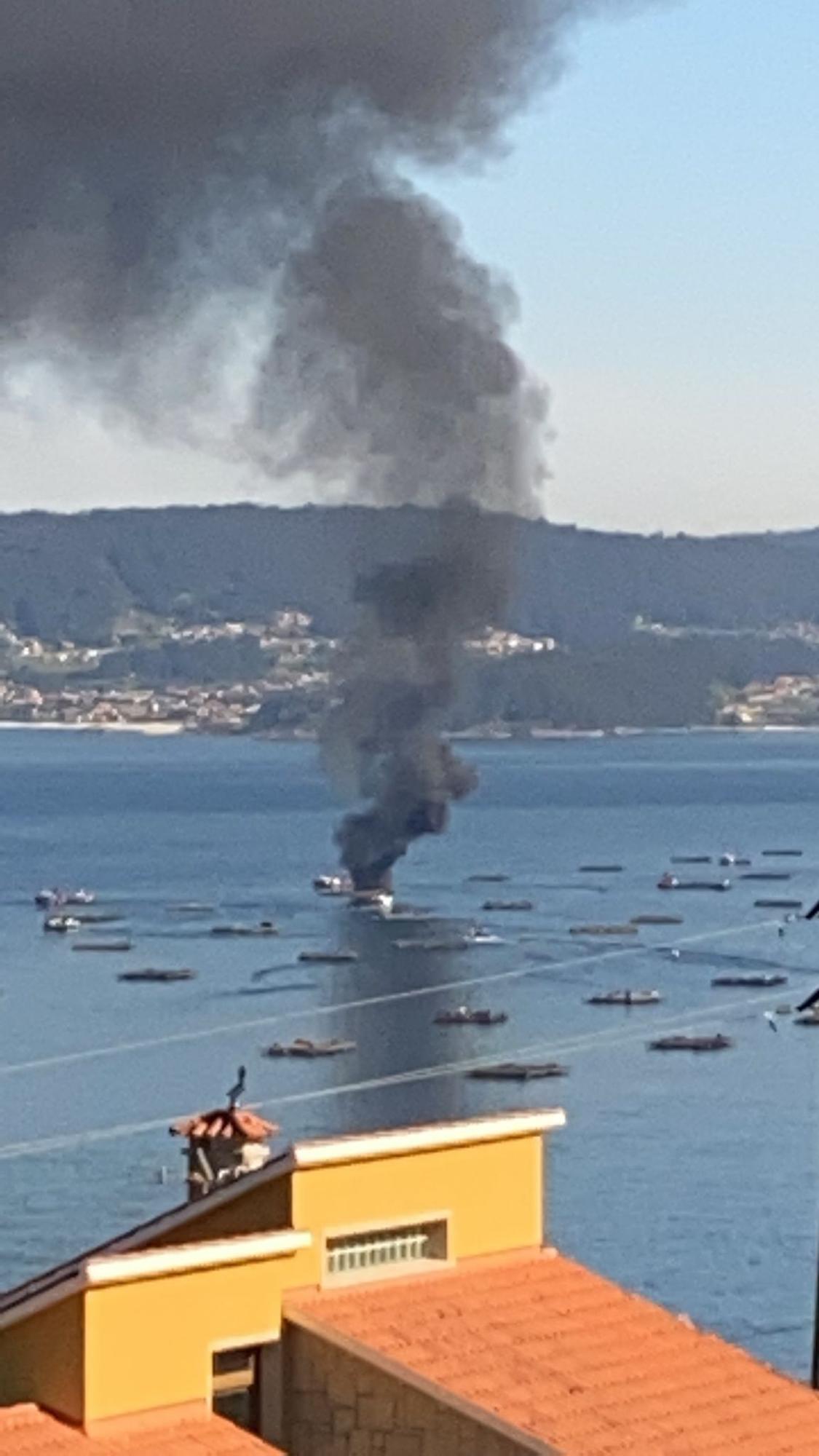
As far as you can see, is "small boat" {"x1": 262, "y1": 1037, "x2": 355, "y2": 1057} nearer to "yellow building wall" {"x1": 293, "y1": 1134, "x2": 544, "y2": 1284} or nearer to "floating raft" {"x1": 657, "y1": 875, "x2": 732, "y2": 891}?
"floating raft" {"x1": 657, "y1": 875, "x2": 732, "y2": 891}

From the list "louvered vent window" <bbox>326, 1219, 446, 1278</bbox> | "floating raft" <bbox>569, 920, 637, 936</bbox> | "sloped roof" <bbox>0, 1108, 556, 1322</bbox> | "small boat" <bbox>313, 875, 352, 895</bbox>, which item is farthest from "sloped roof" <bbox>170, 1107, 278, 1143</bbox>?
"small boat" <bbox>313, 875, 352, 895</bbox>

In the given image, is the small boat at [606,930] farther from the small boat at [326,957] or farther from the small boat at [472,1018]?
the small boat at [472,1018]

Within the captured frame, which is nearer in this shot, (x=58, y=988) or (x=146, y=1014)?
(x=146, y=1014)

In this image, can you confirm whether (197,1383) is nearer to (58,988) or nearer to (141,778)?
(58,988)

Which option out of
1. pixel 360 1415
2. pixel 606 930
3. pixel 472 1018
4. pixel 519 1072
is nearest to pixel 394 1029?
pixel 472 1018

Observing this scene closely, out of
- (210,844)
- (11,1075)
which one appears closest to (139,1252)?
(11,1075)

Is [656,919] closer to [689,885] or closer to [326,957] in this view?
[326,957]

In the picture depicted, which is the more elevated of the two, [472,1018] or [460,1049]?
[472,1018]
